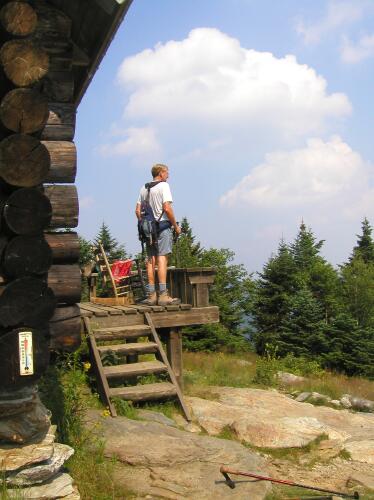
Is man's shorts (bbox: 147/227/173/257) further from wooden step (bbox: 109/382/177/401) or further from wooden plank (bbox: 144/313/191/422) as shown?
wooden step (bbox: 109/382/177/401)

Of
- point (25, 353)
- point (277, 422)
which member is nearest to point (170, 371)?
point (277, 422)

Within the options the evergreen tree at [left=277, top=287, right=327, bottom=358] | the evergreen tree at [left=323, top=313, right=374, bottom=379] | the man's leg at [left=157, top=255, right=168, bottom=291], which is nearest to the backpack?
the man's leg at [left=157, top=255, right=168, bottom=291]

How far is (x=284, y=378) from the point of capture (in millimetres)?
12742

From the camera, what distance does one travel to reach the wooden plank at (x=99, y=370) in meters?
7.12

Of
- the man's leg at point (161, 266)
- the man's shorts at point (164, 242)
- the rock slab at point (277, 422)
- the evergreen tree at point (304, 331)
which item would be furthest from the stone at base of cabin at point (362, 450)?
the evergreen tree at point (304, 331)

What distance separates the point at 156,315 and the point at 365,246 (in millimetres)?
37693

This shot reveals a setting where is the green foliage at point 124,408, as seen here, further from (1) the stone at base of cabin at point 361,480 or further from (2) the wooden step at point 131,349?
(1) the stone at base of cabin at point 361,480

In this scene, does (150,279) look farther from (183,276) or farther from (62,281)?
(62,281)

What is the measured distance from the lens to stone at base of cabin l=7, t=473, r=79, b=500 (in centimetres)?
410

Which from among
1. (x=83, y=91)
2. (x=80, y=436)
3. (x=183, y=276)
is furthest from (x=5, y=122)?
(x=183, y=276)

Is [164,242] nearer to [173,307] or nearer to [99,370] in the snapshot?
[173,307]

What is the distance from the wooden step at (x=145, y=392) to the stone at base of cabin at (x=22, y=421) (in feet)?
9.62

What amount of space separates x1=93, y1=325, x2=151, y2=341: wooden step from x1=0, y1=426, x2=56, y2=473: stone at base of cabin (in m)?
3.67

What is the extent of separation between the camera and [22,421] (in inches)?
167
